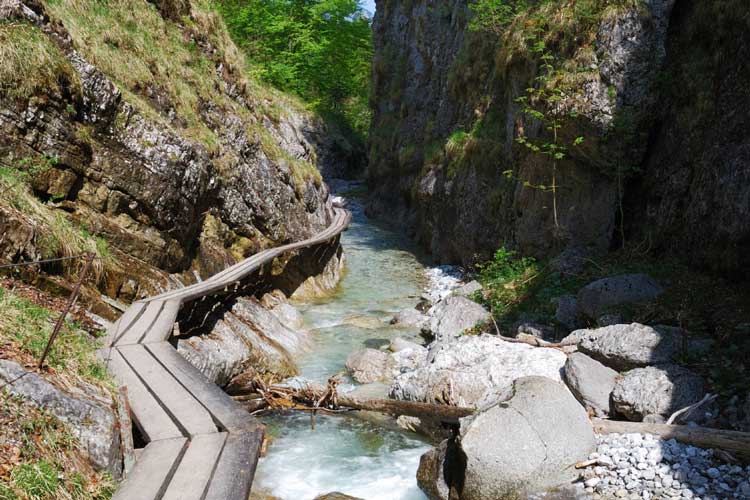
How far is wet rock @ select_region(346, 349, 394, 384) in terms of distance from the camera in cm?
999

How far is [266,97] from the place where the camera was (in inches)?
853

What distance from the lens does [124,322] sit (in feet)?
23.5

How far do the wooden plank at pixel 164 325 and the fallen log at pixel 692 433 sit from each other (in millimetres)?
5598

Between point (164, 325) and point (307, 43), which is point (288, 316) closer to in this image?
point (164, 325)

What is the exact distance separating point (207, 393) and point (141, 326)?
8.63 feet

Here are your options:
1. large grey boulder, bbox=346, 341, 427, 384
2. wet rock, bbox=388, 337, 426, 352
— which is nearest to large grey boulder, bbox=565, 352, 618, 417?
large grey boulder, bbox=346, 341, 427, 384

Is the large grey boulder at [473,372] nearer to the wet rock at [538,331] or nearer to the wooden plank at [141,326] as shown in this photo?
the wet rock at [538,331]

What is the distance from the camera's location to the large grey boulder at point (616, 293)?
9.63m

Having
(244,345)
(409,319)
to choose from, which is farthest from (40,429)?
(409,319)

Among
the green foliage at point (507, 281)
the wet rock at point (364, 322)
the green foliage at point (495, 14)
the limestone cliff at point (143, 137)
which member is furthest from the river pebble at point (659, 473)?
the green foliage at point (495, 14)

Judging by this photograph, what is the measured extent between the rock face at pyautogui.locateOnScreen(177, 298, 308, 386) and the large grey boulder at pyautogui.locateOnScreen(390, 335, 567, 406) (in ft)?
8.10

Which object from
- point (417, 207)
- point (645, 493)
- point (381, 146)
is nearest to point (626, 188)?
point (645, 493)

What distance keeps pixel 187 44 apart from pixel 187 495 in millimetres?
14103

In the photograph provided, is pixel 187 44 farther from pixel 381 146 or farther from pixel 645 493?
pixel 381 146
